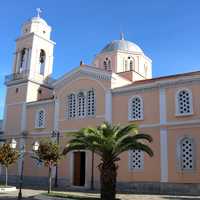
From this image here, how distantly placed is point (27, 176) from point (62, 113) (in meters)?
6.36

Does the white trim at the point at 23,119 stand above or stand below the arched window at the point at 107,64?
below

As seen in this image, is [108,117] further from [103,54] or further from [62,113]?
[103,54]

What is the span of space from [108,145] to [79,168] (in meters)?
10.3

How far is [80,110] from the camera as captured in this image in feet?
84.1

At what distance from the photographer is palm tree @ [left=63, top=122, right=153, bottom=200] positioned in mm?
15180

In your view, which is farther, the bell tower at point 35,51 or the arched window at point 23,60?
the arched window at point 23,60

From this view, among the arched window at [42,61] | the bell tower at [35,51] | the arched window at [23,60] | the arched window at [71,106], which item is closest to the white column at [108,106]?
the arched window at [71,106]

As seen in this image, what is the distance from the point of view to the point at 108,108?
78.5 feet

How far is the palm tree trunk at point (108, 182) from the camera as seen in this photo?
15.0 meters

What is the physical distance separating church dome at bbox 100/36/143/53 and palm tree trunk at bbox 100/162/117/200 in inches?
681

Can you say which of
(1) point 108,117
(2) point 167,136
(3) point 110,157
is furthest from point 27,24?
(3) point 110,157

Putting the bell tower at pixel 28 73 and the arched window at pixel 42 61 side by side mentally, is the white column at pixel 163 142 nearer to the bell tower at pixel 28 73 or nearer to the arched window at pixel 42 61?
the bell tower at pixel 28 73

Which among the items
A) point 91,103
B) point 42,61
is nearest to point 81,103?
point 91,103

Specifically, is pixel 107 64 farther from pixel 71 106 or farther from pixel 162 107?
pixel 162 107
